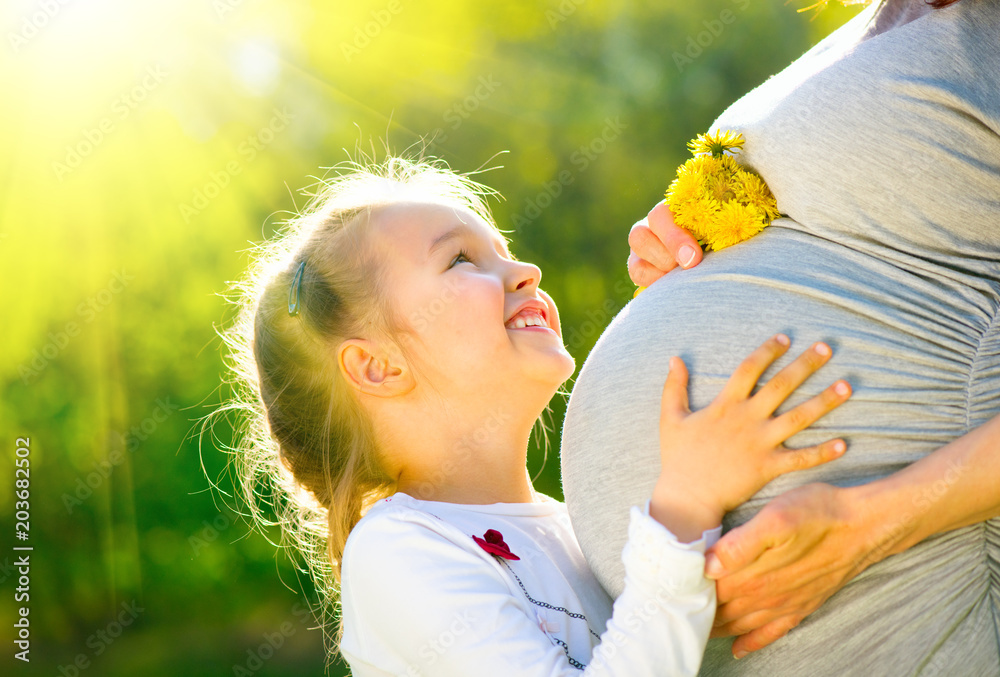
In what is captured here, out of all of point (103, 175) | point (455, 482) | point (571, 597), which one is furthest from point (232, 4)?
point (571, 597)

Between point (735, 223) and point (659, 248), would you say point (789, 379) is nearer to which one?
point (735, 223)

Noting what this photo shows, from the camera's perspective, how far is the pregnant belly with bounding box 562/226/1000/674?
4.40 feet

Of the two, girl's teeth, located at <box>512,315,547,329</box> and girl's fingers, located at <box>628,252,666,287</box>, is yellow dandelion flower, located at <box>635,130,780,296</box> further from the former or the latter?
girl's teeth, located at <box>512,315,547,329</box>

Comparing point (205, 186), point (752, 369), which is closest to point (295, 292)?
point (752, 369)

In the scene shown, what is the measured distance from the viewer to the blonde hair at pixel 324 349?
2.06 m

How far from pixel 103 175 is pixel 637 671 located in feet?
14.4

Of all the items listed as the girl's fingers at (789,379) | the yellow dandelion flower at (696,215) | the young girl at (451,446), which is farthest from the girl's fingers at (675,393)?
the yellow dandelion flower at (696,215)

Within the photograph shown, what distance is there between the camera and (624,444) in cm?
151

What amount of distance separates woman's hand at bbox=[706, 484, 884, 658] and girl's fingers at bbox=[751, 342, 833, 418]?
142mm

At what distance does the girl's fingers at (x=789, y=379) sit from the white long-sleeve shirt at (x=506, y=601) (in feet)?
0.74

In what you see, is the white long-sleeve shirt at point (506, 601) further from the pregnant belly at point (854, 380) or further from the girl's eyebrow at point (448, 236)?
the girl's eyebrow at point (448, 236)

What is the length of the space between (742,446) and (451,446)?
0.81 meters

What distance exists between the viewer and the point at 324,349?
210 cm

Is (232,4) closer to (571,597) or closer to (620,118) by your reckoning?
(620,118)
